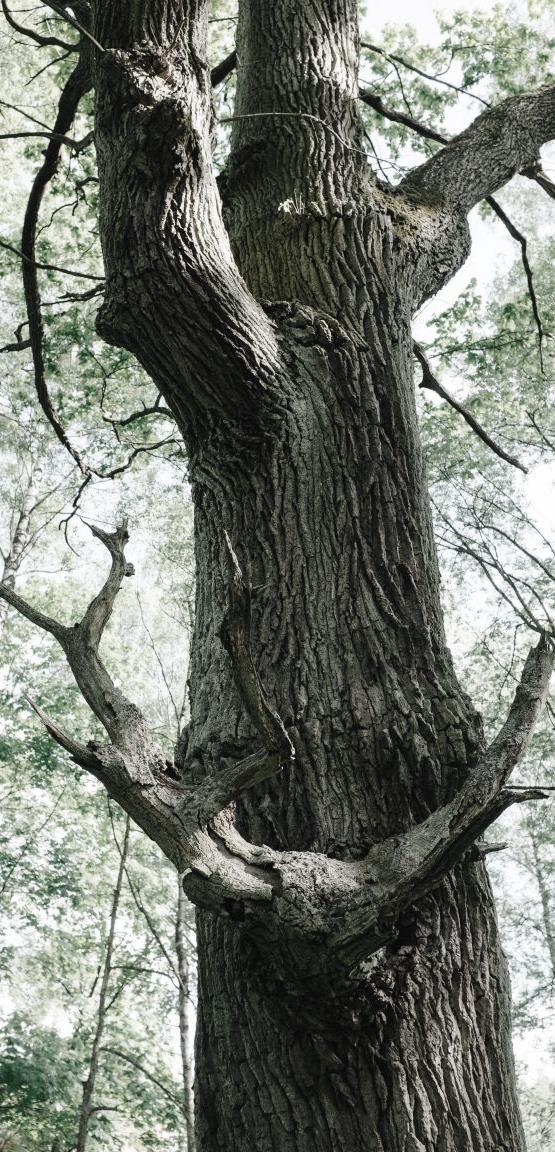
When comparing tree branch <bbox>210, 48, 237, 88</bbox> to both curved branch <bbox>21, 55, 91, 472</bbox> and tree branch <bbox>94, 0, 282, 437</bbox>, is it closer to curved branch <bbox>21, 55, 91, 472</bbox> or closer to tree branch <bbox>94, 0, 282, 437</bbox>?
curved branch <bbox>21, 55, 91, 472</bbox>

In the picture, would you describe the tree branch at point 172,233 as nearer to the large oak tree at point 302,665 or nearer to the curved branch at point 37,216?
the large oak tree at point 302,665

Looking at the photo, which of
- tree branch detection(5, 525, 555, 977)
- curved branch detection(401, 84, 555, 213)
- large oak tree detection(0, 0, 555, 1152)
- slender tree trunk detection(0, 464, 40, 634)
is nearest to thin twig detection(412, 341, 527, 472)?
curved branch detection(401, 84, 555, 213)

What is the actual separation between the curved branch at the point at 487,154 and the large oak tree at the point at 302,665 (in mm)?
212

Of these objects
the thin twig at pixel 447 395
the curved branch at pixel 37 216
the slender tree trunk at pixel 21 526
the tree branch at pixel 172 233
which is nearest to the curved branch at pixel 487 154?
the thin twig at pixel 447 395

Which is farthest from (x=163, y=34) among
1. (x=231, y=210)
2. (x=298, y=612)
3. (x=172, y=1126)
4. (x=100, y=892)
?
(x=100, y=892)

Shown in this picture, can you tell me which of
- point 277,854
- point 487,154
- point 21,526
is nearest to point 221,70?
point 487,154

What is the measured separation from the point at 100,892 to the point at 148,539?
558 centimetres

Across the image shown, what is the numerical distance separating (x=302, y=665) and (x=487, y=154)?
8.05 feet

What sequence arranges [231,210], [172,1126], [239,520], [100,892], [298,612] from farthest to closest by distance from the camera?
[100,892] < [172,1126] < [231,210] < [239,520] < [298,612]

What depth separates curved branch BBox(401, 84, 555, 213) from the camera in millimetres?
3312

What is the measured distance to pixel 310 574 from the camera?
215 centimetres

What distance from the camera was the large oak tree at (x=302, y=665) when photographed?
5.20 feet

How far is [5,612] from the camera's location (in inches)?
611

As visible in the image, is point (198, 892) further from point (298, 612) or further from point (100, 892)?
point (100, 892)
